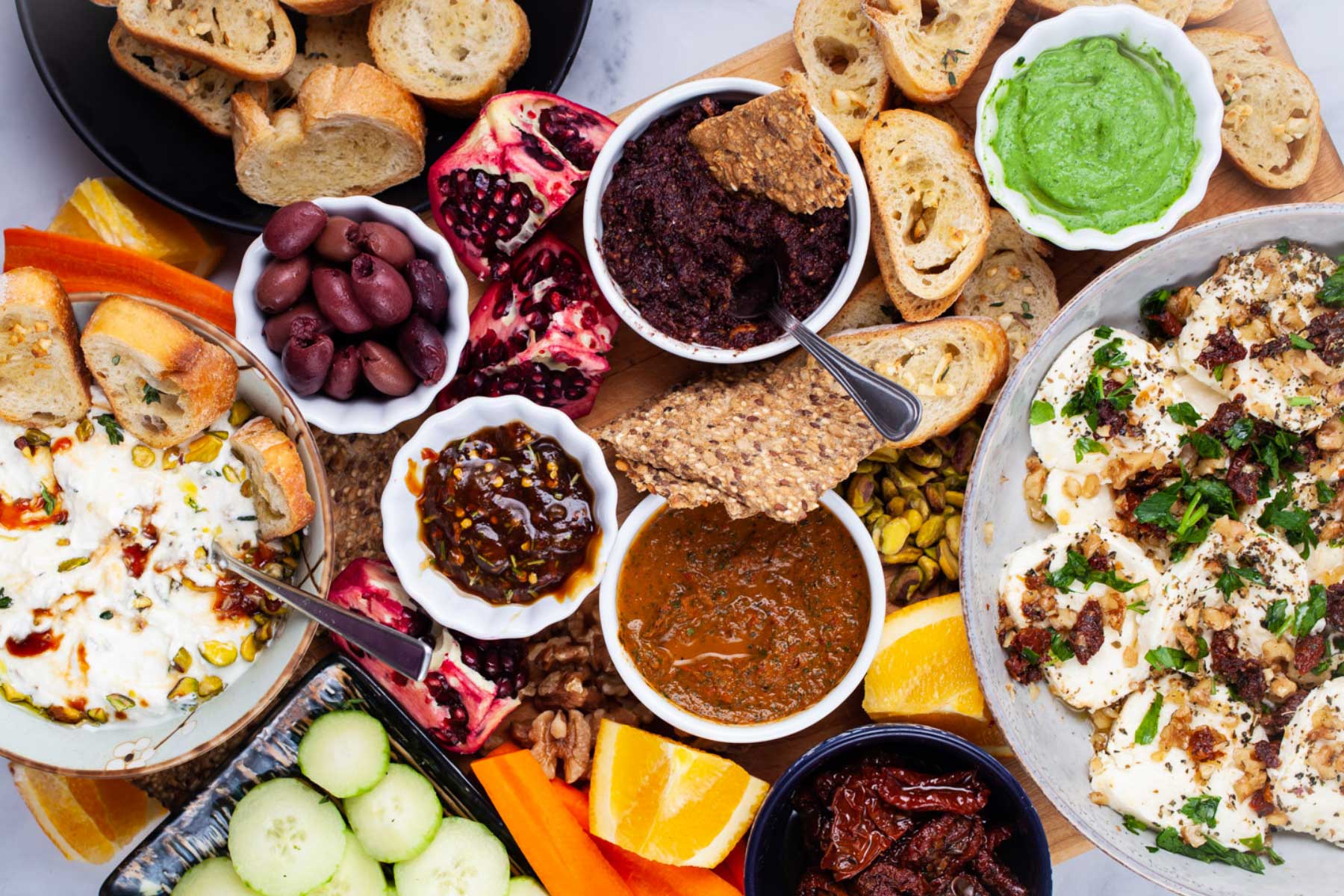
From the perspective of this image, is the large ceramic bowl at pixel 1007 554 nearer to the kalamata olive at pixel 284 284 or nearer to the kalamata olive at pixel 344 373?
the kalamata olive at pixel 344 373

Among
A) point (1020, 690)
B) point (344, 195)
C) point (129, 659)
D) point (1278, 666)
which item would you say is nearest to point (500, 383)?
point (344, 195)

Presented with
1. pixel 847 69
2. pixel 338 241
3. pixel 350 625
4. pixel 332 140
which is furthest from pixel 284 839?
pixel 847 69

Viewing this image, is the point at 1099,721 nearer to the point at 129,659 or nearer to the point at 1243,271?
the point at 1243,271

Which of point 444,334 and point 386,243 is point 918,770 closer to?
point 444,334

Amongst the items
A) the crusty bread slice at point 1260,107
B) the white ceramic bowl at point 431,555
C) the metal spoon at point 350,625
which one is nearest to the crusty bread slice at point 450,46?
the white ceramic bowl at point 431,555

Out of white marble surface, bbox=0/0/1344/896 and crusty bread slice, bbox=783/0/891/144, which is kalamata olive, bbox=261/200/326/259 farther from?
crusty bread slice, bbox=783/0/891/144

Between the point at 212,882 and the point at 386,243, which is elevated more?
the point at 386,243
